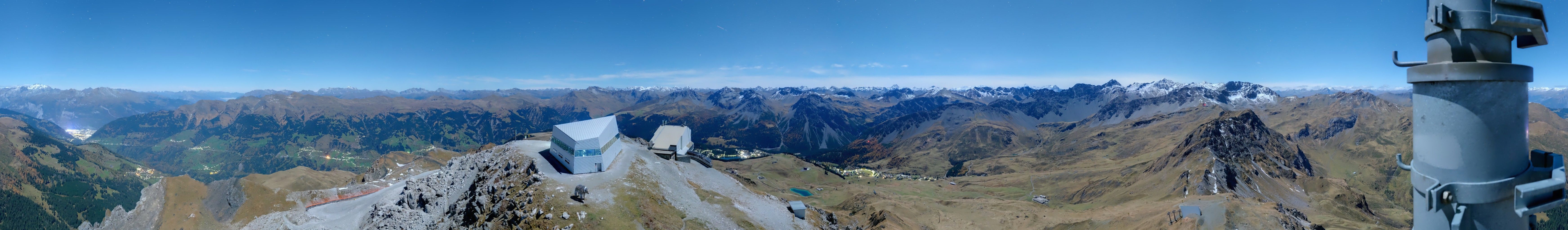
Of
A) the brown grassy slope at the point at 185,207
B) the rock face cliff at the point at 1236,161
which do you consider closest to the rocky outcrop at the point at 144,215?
the brown grassy slope at the point at 185,207

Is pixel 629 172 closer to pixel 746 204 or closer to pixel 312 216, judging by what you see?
pixel 746 204

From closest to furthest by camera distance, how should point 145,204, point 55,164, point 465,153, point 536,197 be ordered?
1. point 536,197
2. point 145,204
3. point 465,153
4. point 55,164

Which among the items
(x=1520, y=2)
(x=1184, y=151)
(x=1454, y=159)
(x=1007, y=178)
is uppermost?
(x=1520, y=2)

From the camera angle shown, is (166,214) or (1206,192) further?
(1206,192)

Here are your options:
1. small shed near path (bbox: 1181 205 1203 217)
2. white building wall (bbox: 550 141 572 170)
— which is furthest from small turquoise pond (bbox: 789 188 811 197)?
small shed near path (bbox: 1181 205 1203 217)

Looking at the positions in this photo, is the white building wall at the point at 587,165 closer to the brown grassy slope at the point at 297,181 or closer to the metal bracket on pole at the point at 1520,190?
the brown grassy slope at the point at 297,181

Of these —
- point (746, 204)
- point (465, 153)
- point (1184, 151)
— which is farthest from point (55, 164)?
point (1184, 151)

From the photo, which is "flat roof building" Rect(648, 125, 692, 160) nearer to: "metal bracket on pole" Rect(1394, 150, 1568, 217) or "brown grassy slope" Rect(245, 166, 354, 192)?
"brown grassy slope" Rect(245, 166, 354, 192)
